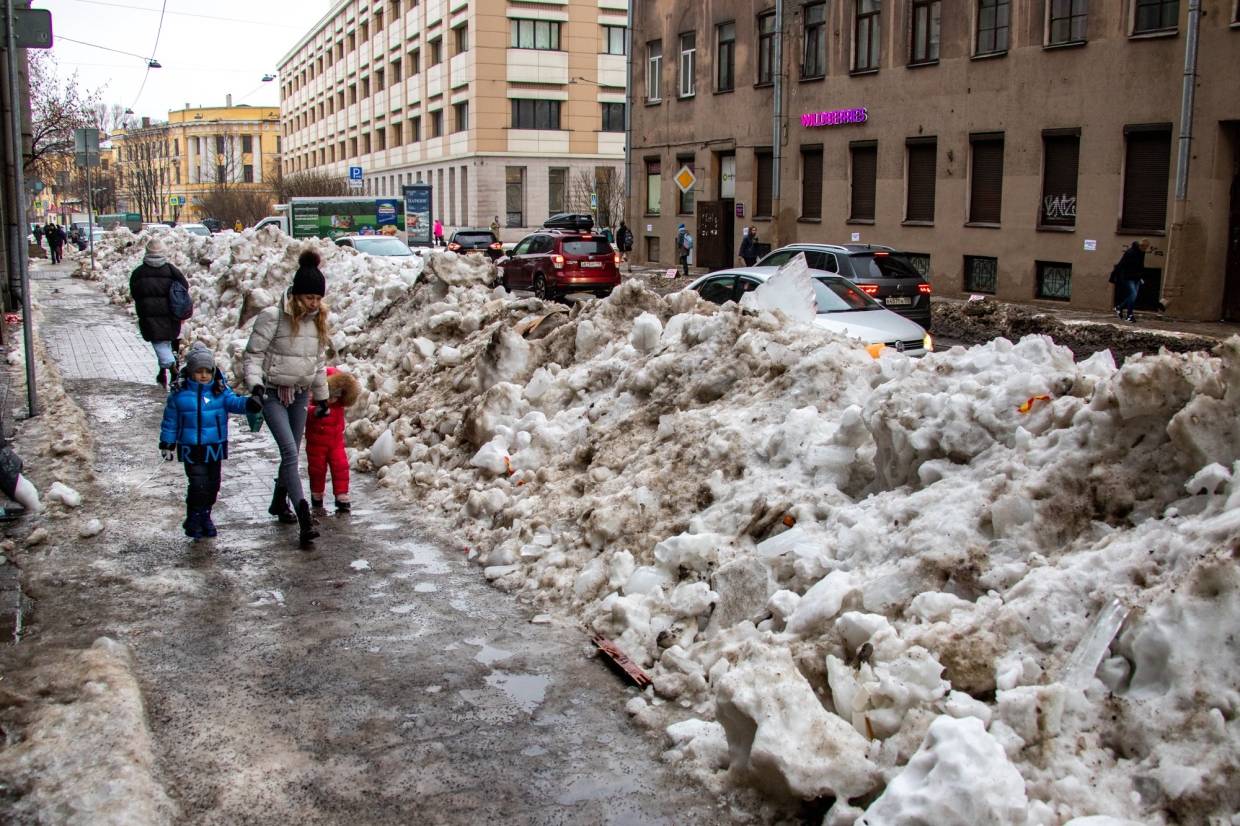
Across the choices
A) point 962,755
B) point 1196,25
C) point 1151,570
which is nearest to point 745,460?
point 1151,570

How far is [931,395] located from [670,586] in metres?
1.60

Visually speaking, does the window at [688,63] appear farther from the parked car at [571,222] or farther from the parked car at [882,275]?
the parked car at [882,275]

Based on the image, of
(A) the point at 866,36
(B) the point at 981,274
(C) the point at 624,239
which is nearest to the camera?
(B) the point at 981,274

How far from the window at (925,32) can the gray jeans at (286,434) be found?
23.8m

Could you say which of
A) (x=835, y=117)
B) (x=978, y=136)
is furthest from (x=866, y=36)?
(x=978, y=136)

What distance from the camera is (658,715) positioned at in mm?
4863

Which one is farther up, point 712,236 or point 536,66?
point 536,66

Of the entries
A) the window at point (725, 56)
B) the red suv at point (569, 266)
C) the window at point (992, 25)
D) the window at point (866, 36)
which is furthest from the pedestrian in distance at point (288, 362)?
the window at point (725, 56)

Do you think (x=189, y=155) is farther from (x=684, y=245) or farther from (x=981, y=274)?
(x=981, y=274)

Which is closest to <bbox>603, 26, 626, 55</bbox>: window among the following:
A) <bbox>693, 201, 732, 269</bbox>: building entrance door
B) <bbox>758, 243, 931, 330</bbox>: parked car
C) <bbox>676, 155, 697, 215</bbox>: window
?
<bbox>676, 155, 697, 215</bbox>: window

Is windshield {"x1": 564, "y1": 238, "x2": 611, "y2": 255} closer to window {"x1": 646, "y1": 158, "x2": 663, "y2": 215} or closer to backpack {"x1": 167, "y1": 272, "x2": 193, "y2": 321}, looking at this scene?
backpack {"x1": 167, "y1": 272, "x2": 193, "y2": 321}

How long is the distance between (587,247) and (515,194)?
124 ft

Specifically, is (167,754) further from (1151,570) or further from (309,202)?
(309,202)

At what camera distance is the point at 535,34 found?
60.3 m
